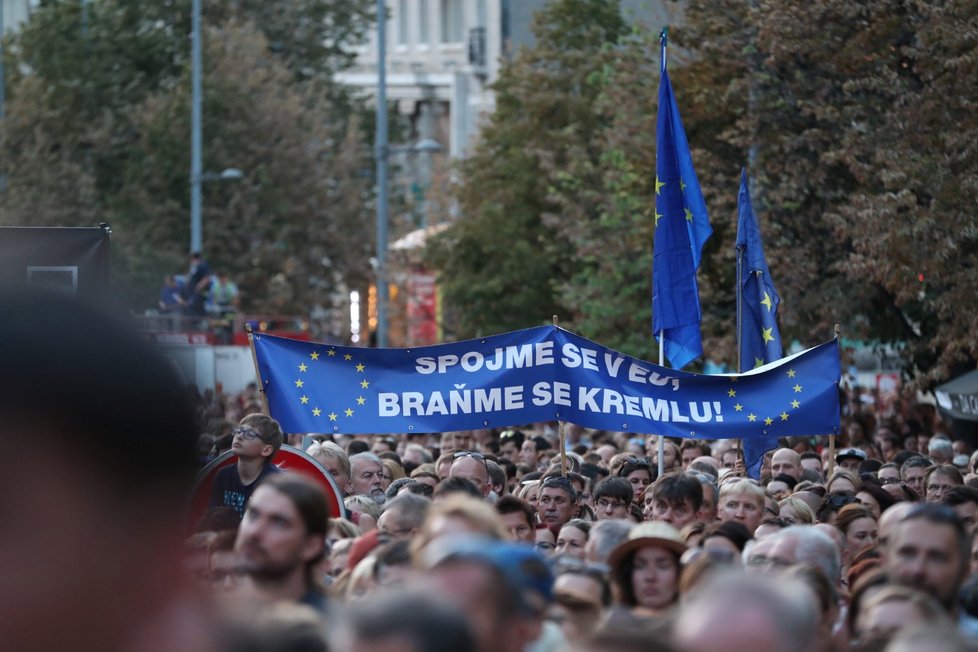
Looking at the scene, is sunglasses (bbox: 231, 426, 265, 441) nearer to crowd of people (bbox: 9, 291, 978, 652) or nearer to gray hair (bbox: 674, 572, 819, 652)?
crowd of people (bbox: 9, 291, 978, 652)

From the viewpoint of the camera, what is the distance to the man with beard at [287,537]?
4711 mm

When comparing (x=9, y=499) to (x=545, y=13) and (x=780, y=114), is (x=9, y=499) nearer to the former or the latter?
(x=780, y=114)

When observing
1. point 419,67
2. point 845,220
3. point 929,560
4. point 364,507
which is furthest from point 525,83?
point 419,67

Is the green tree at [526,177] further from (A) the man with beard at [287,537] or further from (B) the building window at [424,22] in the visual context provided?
(B) the building window at [424,22]

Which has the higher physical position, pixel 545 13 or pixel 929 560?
pixel 545 13

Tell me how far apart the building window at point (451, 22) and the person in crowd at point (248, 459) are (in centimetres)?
6642

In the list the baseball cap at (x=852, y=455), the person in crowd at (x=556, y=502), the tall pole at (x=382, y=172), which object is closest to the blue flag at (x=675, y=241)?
the baseball cap at (x=852, y=455)

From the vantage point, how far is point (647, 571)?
20.3 feet

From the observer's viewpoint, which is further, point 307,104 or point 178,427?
point 307,104

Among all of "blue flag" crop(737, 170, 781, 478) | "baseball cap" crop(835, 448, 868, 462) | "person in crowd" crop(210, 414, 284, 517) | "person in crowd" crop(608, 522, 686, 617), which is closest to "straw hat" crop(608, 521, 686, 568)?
"person in crowd" crop(608, 522, 686, 617)

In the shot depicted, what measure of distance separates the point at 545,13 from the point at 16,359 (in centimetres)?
3538

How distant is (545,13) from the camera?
3634 centimetres

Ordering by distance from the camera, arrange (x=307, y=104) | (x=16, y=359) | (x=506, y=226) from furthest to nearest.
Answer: (x=307, y=104) → (x=506, y=226) → (x=16, y=359)

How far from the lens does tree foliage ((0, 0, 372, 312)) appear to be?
4012cm
